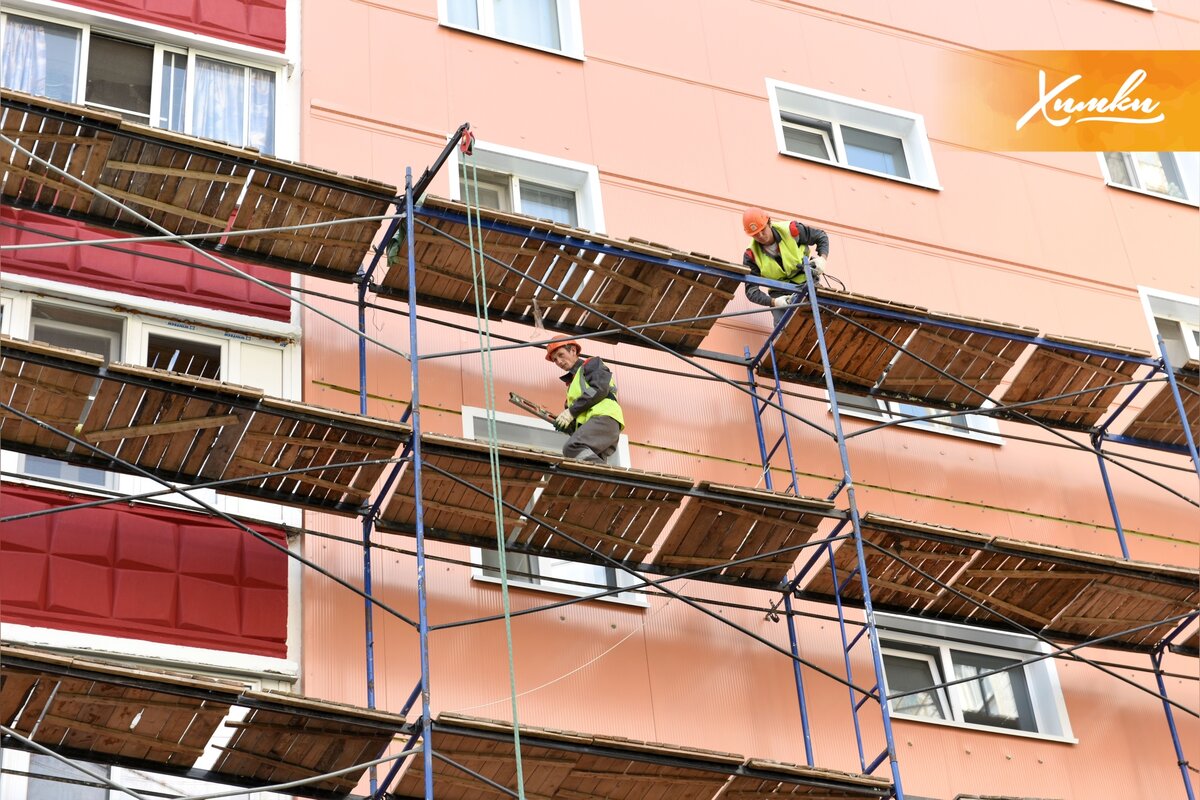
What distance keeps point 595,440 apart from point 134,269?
13.5ft

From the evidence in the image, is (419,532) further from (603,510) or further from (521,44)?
(521,44)

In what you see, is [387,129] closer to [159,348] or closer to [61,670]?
[159,348]

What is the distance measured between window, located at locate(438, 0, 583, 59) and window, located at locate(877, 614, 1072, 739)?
6.94 meters

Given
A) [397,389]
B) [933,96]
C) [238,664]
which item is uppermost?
[933,96]

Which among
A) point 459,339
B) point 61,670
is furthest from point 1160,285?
point 61,670

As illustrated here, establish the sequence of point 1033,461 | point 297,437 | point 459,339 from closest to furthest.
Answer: point 297,437 < point 459,339 < point 1033,461

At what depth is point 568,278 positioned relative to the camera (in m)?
16.2

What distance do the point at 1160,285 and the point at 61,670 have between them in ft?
45.5

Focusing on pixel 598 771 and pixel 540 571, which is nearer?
pixel 598 771

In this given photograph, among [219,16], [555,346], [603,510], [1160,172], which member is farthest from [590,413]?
[1160,172]

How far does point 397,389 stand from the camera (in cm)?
1598

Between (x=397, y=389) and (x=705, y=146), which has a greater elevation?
(x=705, y=146)

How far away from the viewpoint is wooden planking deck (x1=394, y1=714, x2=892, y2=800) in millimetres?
12906

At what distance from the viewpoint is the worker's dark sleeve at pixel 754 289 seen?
1709 centimetres
